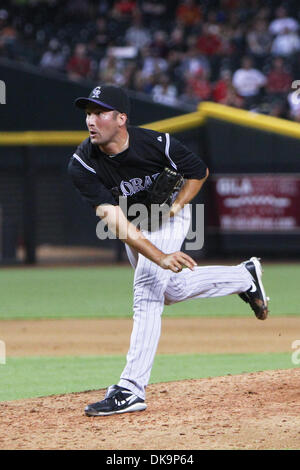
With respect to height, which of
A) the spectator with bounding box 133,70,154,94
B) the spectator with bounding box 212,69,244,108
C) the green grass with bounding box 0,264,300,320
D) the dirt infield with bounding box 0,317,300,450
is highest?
the spectator with bounding box 133,70,154,94

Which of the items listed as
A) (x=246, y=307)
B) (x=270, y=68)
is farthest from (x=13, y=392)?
(x=270, y=68)

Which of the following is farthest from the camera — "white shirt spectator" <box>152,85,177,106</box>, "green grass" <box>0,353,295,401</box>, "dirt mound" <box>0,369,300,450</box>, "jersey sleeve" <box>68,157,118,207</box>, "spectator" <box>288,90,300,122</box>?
"white shirt spectator" <box>152,85,177,106</box>

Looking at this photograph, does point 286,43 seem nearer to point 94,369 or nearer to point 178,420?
point 94,369

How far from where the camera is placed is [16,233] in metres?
14.4

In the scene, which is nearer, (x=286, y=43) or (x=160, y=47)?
(x=286, y=43)

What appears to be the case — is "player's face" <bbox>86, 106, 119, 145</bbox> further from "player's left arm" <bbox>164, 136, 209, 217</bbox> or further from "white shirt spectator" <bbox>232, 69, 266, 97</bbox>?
"white shirt spectator" <bbox>232, 69, 266, 97</bbox>

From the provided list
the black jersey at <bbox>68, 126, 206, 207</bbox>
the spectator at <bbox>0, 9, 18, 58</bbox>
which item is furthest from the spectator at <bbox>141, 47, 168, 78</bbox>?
the black jersey at <bbox>68, 126, 206, 207</bbox>

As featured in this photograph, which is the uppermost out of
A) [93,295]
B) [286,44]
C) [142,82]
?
[286,44]

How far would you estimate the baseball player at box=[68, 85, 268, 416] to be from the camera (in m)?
4.47

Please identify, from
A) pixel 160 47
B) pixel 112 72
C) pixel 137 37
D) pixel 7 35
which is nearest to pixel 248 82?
pixel 160 47

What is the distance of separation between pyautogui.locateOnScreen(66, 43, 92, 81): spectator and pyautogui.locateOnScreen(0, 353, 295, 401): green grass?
10.9 meters

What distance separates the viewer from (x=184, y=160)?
4.79 m

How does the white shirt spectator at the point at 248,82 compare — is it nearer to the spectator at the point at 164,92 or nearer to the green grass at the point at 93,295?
the spectator at the point at 164,92

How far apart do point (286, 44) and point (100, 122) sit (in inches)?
527
